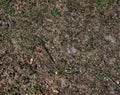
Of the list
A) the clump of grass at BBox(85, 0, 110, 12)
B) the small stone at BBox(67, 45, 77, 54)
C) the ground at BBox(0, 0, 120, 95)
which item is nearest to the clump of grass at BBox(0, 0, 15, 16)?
the ground at BBox(0, 0, 120, 95)

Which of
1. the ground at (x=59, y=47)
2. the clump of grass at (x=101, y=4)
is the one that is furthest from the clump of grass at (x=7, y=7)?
the clump of grass at (x=101, y=4)

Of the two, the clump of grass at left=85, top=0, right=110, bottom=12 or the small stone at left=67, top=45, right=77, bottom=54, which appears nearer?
the small stone at left=67, top=45, right=77, bottom=54

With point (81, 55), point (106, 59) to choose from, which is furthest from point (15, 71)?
point (106, 59)

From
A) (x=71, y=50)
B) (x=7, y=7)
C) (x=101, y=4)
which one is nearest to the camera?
(x=71, y=50)

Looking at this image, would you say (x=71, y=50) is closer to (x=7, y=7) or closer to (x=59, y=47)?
(x=59, y=47)

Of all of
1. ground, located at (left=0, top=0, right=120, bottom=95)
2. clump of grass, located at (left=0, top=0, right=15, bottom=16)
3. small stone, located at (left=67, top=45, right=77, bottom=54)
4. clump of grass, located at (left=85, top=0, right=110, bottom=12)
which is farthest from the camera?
clump of grass, located at (left=85, top=0, right=110, bottom=12)

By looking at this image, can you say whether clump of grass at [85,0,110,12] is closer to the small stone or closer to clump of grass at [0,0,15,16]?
the small stone

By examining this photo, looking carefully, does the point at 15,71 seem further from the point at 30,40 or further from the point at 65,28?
the point at 65,28

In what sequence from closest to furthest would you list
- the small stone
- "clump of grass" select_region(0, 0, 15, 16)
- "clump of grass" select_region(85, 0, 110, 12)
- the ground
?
the ground, the small stone, "clump of grass" select_region(0, 0, 15, 16), "clump of grass" select_region(85, 0, 110, 12)

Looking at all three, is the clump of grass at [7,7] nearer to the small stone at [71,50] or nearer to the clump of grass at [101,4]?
the small stone at [71,50]

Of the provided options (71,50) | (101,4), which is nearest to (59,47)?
(71,50)
